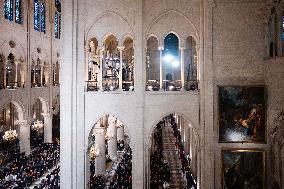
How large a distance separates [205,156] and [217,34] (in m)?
5.65

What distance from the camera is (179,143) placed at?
106ft

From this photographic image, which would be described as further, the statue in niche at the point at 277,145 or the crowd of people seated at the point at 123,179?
the crowd of people seated at the point at 123,179

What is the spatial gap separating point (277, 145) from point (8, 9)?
1986 centimetres

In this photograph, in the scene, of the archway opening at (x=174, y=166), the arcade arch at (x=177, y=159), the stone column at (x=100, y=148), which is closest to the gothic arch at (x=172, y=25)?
the arcade arch at (x=177, y=159)

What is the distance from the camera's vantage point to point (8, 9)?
2447cm

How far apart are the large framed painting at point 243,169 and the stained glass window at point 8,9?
58.2 ft

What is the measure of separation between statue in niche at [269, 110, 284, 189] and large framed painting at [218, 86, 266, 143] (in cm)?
74

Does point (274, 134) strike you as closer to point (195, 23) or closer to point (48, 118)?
point (195, 23)

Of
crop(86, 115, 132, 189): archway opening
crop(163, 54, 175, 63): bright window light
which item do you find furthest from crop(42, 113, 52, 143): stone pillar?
crop(163, 54, 175, 63): bright window light

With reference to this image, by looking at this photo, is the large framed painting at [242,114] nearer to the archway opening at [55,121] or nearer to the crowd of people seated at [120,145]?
the crowd of people seated at [120,145]

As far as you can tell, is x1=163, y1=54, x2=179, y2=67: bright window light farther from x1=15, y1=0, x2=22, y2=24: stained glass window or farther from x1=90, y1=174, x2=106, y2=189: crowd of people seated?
x1=90, y1=174, x2=106, y2=189: crowd of people seated

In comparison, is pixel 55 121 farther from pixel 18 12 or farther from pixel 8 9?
pixel 8 9

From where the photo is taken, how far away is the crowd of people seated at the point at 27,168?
66.3ft

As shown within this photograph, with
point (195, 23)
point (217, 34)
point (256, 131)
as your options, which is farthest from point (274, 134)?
point (195, 23)
